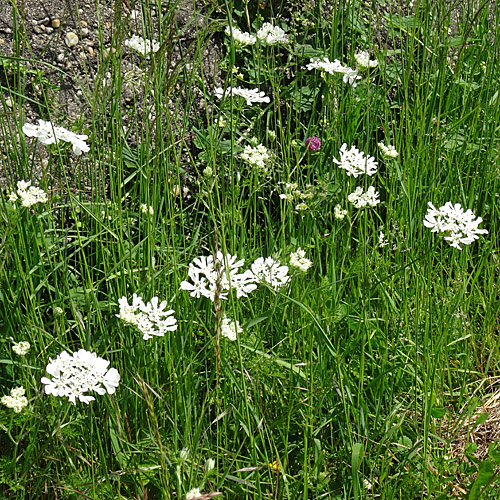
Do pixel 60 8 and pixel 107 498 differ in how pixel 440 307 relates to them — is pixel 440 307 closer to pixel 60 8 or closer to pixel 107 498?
pixel 107 498

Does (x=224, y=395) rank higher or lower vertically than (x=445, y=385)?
lower

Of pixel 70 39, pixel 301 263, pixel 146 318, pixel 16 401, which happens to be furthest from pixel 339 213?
pixel 70 39

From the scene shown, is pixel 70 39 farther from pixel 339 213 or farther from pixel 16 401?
pixel 16 401

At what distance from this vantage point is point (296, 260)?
1.43 metres

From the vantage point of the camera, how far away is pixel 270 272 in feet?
4.86

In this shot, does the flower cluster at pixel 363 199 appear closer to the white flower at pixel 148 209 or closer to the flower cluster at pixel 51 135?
the white flower at pixel 148 209

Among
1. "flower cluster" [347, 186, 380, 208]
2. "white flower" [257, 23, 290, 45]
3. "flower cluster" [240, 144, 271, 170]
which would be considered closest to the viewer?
"flower cluster" [347, 186, 380, 208]

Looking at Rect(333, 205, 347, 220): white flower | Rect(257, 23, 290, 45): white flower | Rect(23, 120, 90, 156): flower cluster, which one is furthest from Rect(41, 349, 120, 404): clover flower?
Rect(257, 23, 290, 45): white flower

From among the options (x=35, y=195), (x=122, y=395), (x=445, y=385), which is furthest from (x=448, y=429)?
(x=35, y=195)

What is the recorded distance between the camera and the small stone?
2283 millimetres

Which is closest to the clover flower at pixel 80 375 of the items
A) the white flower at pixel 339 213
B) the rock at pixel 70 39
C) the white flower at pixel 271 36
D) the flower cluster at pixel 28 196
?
the flower cluster at pixel 28 196

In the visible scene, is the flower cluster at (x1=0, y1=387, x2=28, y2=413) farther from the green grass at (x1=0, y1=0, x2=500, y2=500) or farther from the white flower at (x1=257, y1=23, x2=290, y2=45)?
the white flower at (x1=257, y1=23, x2=290, y2=45)

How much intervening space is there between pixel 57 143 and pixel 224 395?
2.18 feet

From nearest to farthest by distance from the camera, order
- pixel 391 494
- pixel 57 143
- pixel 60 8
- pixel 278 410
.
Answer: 1. pixel 57 143
2. pixel 391 494
3. pixel 278 410
4. pixel 60 8
